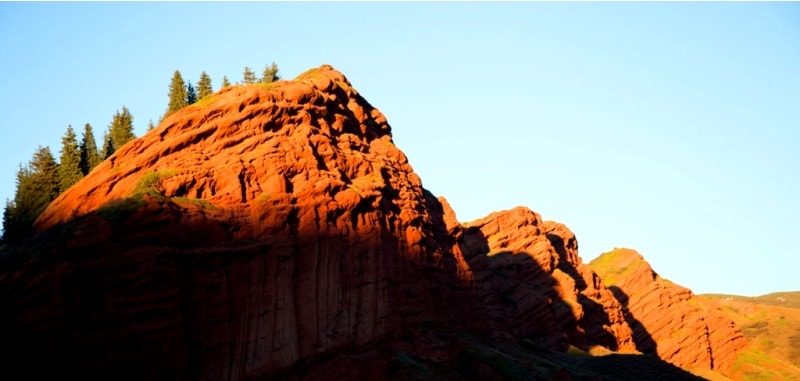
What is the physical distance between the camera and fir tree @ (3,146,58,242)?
81.8 m

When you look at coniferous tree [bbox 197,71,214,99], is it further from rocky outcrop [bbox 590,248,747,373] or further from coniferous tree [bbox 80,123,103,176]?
rocky outcrop [bbox 590,248,747,373]

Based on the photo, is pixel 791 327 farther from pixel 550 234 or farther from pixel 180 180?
pixel 180 180

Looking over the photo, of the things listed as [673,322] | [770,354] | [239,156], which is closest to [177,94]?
[239,156]

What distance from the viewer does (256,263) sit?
2608 inches

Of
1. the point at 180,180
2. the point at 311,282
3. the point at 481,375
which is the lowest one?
the point at 481,375

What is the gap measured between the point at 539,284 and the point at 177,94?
5121 centimetres

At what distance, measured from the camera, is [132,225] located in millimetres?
62750

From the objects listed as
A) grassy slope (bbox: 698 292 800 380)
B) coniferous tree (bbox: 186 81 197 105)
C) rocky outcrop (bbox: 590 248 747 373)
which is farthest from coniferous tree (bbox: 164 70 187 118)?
grassy slope (bbox: 698 292 800 380)

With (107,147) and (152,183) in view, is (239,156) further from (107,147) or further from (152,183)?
(107,147)

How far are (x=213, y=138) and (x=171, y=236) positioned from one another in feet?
37.4

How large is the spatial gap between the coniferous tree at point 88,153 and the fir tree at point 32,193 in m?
4.24

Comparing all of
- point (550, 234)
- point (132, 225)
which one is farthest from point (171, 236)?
point (550, 234)

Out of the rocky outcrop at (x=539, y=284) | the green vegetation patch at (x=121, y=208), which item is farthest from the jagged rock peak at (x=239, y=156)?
the rocky outcrop at (x=539, y=284)

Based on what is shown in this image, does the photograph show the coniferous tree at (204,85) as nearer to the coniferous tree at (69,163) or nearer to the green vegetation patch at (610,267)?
the coniferous tree at (69,163)
